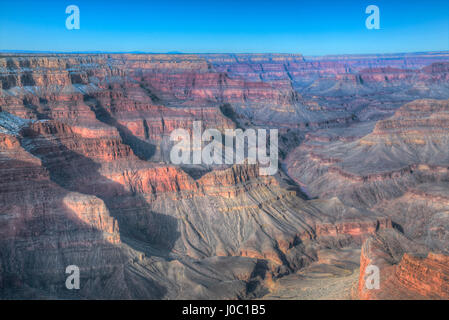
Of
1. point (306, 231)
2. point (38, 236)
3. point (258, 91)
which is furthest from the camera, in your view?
point (258, 91)

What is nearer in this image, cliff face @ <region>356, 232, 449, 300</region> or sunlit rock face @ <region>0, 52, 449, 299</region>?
cliff face @ <region>356, 232, 449, 300</region>

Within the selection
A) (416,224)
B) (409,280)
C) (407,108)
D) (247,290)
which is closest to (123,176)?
(247,290)

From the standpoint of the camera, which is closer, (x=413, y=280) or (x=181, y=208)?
(x=413, y=280)

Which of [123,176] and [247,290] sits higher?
[123,176]

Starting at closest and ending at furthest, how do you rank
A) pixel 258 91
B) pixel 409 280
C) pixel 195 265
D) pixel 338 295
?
pixel 409 280
pixel 338 295
pixel 195 265
pixel 258 91

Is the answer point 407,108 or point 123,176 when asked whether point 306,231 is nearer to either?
point 123,176

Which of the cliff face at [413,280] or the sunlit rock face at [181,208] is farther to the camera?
the sunlit rock face at [181,208]

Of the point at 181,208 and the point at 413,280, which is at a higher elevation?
the point at 181,208

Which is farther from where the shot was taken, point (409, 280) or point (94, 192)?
Answer: point (94, 192)
